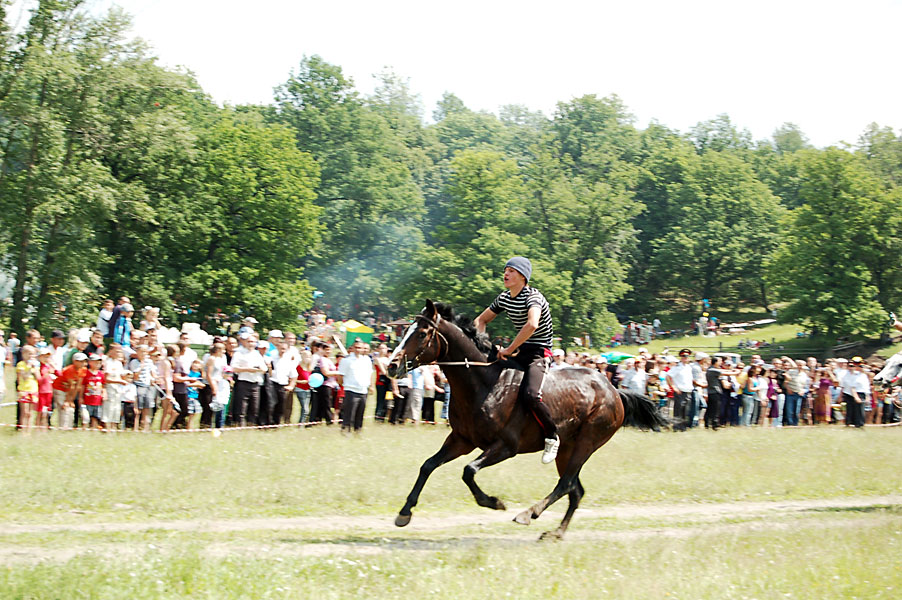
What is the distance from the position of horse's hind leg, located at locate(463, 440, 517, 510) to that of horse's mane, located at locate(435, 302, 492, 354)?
106 centimetres

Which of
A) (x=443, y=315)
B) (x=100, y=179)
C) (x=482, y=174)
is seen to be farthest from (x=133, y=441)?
(x=482, y=174)

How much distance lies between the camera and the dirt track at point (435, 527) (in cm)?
902

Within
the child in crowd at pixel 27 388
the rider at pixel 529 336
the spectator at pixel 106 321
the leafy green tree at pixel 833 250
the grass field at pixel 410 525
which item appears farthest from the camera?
the leafy green tree at pixel 833 250

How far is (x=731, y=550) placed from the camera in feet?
32.8

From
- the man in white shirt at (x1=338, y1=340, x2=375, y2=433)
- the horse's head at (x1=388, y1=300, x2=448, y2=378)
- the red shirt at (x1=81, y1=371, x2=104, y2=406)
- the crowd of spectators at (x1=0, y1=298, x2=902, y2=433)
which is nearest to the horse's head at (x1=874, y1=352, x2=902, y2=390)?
the crowd of spectators at (x1=0, y1=298, x2=902, y2=433)

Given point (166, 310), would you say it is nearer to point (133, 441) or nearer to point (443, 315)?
point (133, 441)

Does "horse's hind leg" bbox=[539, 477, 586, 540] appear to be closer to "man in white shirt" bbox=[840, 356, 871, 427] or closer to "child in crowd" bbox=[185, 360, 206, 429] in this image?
"child in crowd" bbox=[185, 360, 206, 429]

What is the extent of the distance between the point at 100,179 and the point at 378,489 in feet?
91.7

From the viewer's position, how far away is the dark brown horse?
32.4 feet

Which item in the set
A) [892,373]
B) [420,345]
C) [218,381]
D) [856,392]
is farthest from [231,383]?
[856,392]

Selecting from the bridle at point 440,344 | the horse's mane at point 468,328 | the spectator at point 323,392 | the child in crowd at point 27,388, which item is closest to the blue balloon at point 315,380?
the spectator at point 323,392

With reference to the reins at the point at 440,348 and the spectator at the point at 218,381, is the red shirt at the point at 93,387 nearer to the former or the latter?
the spectator at the point at 218,381

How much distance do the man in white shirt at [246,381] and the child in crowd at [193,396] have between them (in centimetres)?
67

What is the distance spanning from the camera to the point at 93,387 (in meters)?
15.9
